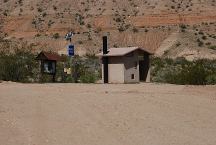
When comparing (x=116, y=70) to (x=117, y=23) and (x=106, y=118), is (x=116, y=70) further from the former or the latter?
(x=117, y=23)

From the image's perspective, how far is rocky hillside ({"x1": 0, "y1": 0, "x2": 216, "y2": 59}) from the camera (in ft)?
263

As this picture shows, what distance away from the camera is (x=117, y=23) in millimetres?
86625

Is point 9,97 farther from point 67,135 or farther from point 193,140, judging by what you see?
point 193,140

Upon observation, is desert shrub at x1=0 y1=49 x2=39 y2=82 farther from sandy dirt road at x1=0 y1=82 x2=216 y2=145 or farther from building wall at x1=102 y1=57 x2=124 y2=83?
sandy dirt road at x1=0 y1=82 x2=216 y2=145

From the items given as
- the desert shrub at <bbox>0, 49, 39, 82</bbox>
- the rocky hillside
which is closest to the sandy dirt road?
the desert shrub at <bbox>0, 49, 39, 82</bbox>

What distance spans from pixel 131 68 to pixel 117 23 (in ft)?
162

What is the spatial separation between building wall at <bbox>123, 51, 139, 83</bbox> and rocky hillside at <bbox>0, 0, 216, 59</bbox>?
37.4m

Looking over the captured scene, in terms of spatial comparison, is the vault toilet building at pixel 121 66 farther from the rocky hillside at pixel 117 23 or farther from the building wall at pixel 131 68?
the rocky hillside at pixel 117 23

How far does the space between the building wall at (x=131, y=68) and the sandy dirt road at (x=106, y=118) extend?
1125cm

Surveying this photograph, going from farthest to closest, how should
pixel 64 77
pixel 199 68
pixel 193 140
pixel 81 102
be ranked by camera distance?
pixel 64 77
pixel 199 68
pixel 81 102
pixel 193 140

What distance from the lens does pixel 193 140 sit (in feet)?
47.4

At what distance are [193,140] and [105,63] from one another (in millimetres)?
24033

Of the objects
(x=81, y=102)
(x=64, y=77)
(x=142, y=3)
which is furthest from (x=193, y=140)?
(x=142, y=3)

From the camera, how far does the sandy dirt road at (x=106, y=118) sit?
14367 millimetres
